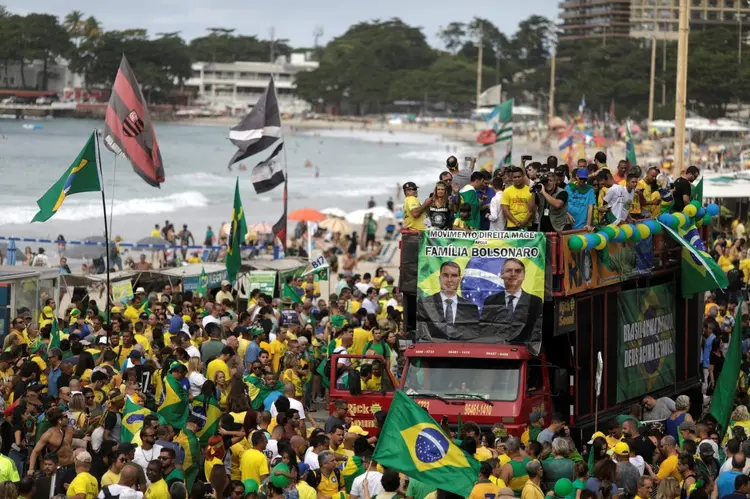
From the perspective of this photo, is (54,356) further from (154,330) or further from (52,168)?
(52,168)

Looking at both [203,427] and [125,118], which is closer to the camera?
[203,427]

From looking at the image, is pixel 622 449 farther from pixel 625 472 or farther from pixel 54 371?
pixel 54 371

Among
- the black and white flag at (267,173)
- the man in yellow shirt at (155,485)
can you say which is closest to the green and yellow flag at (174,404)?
the man in yellow shirt at (155,485)

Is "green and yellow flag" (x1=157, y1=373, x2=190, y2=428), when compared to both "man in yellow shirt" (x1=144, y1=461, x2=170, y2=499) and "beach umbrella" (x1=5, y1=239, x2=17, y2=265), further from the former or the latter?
"beach umbrella" (x1=5, y1=239, x2=17, y2=265)

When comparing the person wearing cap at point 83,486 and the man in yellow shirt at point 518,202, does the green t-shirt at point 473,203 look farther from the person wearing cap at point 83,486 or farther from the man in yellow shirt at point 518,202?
the person wearing cap at point 83,486

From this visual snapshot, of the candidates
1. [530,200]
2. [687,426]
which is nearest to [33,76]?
[530,200]

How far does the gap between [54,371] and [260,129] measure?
12.4 m

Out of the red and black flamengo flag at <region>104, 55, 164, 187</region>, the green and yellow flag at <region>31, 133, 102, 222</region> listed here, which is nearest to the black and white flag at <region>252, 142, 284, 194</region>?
the red and black flamengo flag at <region>104, 55, 164, 187</region>

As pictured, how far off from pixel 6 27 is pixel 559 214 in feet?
427

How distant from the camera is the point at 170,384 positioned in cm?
1482

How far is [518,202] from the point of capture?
1631 centimetres

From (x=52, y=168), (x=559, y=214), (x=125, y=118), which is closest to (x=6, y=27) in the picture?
(x=52, y=168)

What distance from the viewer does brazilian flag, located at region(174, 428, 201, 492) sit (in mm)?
13531

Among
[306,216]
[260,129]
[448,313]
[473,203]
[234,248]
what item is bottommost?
[306,216]
